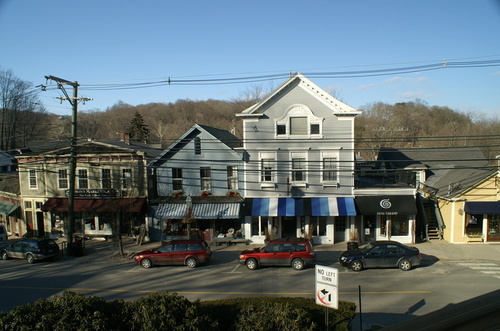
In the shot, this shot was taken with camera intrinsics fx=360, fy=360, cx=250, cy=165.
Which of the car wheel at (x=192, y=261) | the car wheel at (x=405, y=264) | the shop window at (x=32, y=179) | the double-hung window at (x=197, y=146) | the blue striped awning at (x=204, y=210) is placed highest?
the double-hung window at (x=197, y=146)

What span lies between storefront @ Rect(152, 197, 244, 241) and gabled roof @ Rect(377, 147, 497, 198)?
34.2 feet

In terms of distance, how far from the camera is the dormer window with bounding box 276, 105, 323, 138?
2425cm

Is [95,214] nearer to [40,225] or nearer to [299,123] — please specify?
[40,225]

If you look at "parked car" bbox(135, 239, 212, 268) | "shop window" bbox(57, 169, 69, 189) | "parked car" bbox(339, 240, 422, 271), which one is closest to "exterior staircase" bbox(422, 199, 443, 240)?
"parked car" bbox(339, 240, 422, 271)

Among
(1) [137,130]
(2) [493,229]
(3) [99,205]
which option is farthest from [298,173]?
(1) [137,130]

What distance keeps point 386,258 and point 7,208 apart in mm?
29679

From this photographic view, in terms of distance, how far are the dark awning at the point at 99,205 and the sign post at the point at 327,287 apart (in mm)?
17625

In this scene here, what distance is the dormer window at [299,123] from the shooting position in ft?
79.6

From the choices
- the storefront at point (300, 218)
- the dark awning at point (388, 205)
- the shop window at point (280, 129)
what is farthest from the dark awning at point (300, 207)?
the shop window at point (280, 129)

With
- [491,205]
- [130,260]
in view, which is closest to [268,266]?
[130,260]

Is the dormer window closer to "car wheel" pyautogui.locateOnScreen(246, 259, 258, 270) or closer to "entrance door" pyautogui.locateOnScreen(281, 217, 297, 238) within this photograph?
"entrance door" pyautogui.locateOnScreen(281, 217, 297, 238)

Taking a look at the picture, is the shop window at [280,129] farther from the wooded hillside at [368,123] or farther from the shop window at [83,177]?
the shop window at [83,177]

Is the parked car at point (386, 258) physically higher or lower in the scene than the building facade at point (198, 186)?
lower

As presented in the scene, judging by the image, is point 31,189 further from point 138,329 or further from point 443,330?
point 443,330
